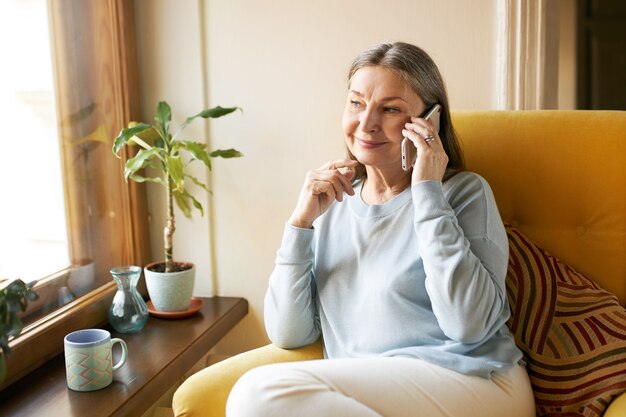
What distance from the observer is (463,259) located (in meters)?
1.36

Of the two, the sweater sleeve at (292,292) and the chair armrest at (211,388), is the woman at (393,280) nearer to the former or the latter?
the sweater sleeve at (292,292)

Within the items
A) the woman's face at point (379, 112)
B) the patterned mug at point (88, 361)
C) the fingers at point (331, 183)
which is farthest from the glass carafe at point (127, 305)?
the woman's face at point (379, 112)

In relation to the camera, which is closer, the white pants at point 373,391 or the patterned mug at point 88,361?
the white pants at point 373,391

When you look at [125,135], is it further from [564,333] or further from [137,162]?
[564,333]

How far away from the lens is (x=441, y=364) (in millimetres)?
1411

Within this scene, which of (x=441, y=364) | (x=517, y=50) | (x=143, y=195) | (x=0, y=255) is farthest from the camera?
(x=143, y=195)

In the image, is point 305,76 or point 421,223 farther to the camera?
point 305,76

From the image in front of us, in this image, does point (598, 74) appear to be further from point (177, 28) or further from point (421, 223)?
point (421, 223)

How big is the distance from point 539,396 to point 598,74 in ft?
8.36

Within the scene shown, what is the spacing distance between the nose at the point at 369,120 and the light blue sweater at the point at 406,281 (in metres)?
0.18

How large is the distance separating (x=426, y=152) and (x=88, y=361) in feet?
2.94

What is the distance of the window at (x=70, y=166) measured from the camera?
5.65ft

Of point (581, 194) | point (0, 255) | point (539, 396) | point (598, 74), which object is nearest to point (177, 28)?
point (0, 255)

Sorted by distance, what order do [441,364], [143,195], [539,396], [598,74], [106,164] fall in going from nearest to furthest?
[441,364]
[539,396]
[106,164]
[143,195]
[598,74]
